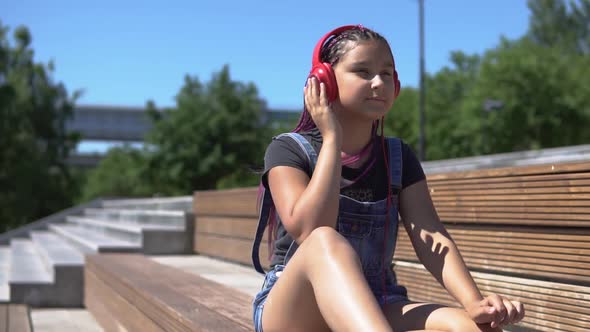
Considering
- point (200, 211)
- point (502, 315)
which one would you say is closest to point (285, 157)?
point (502, 315)

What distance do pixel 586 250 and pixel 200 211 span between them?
7717mm

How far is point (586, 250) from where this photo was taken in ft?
9.96

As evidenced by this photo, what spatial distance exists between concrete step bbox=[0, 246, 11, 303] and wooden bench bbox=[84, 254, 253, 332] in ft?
3.30

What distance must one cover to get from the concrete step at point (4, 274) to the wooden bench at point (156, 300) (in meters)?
1.01

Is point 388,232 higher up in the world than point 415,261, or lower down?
higher up

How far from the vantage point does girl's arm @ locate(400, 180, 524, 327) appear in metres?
2.28

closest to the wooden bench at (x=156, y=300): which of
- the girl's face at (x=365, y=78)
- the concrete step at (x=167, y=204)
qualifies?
the girl's face at (x=365, y=78)

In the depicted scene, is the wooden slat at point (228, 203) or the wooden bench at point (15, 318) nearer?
the wooden bench at point (15, 318)

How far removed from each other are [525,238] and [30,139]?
3454 cm

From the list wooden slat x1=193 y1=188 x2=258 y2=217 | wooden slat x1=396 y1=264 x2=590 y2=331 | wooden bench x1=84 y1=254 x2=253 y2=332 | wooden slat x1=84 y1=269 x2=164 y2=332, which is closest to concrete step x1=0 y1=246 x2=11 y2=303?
wooden slat x1=84 y1=269 x2=164 y2=332

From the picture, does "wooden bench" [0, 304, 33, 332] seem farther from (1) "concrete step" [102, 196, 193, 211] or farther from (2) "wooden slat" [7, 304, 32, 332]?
(1) "concrete step" [102, 196, 193, 211]

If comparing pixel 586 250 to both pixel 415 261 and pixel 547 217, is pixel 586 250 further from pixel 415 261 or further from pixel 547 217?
pixel 415 261

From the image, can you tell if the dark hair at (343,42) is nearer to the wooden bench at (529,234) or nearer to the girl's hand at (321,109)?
the girl's hand at (321,109)

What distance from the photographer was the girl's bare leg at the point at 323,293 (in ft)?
7.08
